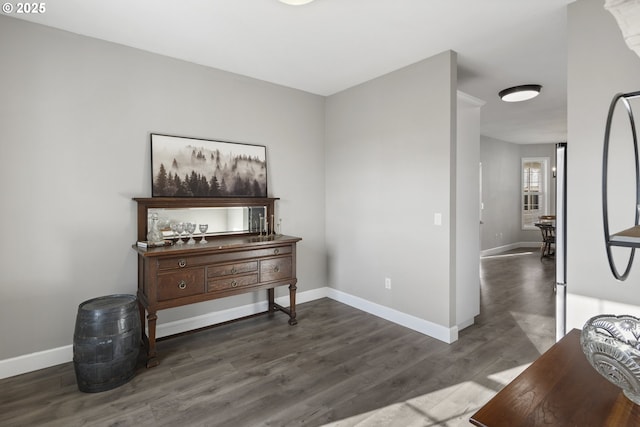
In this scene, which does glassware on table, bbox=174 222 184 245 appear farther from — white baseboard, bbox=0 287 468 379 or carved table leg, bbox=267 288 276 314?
carved table leg, bbox=267 288 276 314

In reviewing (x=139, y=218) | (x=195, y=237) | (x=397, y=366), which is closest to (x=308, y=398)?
(x=397, y=366)

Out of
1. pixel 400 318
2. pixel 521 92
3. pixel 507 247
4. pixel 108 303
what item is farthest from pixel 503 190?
pixel 108 303

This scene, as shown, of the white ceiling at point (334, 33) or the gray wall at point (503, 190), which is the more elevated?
the white ceiling at point (334, 33)

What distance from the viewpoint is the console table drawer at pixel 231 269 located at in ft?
9.52

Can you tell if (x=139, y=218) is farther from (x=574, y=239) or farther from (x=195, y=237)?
(x=574, y=239)

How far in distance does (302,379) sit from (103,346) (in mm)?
1405

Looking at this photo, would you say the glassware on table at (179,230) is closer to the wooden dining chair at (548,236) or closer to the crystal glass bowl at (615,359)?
the crystal glass bowl at (615,359)

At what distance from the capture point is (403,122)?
11.1 feet

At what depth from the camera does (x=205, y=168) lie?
132 inches

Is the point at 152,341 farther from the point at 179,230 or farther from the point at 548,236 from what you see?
the point at 548,236

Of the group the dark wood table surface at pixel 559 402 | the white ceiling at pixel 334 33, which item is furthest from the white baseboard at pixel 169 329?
the dark wood table surface at pixel 559 402

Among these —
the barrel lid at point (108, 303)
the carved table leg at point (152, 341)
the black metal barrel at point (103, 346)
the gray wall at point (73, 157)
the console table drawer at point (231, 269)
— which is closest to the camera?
the black metal barrel at point (103, 346)

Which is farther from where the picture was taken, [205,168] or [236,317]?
[236,317]

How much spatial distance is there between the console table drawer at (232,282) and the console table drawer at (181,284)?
10cm
